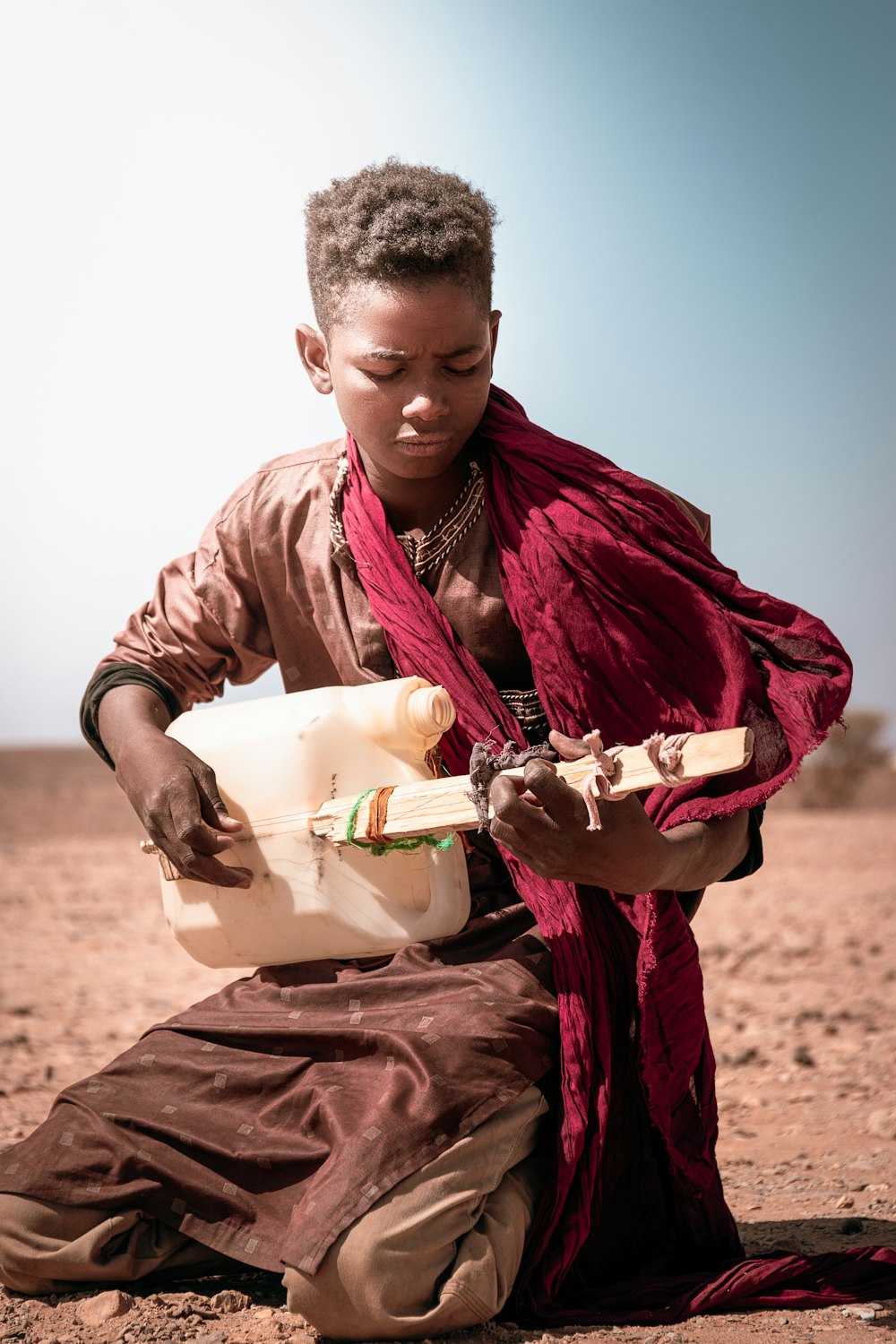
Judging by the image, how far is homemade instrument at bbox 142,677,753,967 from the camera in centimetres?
293

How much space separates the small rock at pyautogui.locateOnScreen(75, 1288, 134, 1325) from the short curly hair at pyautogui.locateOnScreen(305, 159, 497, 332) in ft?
6.90

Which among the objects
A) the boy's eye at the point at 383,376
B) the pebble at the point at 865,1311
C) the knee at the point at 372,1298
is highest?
the boy's eye at the point at 383,376

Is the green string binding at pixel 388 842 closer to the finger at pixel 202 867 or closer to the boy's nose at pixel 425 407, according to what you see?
the finger at pixel 202 867

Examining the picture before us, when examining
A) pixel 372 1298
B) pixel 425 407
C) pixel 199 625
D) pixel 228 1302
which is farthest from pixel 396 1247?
pixel 425 407

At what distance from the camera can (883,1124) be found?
439cm

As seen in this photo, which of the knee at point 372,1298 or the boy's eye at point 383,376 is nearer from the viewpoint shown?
the knee at point 372,1298

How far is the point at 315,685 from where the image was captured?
135 inches

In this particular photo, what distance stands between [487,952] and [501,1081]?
0.34 meters

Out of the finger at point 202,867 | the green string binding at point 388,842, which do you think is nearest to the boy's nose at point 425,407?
the green string binding at point 388,842

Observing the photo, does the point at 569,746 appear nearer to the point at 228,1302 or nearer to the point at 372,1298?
the point at 372,1298

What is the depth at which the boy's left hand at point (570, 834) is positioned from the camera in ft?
7.95

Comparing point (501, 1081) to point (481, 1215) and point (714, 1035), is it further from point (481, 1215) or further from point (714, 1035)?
point (714, 1035)

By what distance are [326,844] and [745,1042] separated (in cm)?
325

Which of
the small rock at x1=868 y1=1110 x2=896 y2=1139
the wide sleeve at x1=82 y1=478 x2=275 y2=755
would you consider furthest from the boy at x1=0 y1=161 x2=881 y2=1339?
the small rock at x1=868 y1=1110 x2=896 y2=1139
